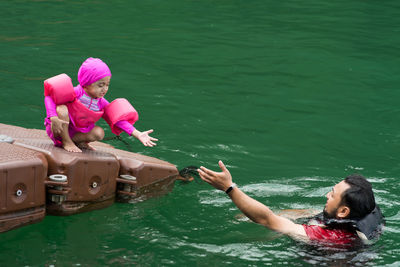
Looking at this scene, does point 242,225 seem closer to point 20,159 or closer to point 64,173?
point 64,173

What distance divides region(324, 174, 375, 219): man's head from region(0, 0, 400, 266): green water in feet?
1.17

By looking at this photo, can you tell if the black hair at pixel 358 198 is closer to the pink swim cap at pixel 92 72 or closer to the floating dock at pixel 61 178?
the floating dock at pixel 61 178

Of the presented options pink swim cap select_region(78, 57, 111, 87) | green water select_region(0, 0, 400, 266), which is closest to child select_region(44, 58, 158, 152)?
pink swim cap select_region(78, 57, 111, 87)

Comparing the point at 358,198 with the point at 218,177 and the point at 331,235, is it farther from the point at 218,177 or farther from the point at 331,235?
the point at 218,177

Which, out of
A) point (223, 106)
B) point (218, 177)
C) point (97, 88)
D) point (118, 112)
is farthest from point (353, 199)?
point (223, 106)

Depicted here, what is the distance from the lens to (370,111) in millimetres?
9836

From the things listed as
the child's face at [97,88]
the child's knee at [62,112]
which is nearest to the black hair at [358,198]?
the child's face at [97,88]

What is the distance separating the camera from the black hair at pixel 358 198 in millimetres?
5031

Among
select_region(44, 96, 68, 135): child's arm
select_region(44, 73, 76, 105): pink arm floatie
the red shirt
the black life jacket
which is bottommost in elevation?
the red shirt

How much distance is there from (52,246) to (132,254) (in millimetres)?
707

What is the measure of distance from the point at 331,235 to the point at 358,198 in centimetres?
41

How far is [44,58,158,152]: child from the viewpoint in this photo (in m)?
5.56

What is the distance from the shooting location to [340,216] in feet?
16.8

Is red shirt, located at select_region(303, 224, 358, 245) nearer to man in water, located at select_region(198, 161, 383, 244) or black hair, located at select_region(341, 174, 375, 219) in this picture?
man in water, located at select_region(198, 161, 383, 244)
